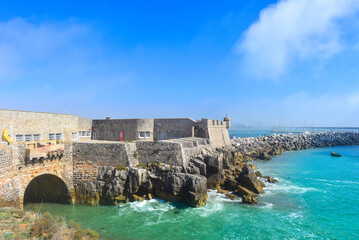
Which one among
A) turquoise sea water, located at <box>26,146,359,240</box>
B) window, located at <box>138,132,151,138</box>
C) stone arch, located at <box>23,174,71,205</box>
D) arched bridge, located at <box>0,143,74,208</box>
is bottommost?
turquoise sea water, located at <box>26,146,359,240</box>

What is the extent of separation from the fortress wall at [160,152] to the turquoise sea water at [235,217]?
4.27 m

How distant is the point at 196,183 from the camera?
20828mm

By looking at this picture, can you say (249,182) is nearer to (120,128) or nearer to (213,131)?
(213,131)

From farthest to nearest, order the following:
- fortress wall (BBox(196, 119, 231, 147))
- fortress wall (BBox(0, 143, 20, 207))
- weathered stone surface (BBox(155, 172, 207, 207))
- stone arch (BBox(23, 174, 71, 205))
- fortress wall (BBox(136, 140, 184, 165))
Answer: fortress wall (BBox(196, 119, 231, 147)) < fortress wall (BBox(136, 140, 184, 165)) < stone arch (BBox(23, 174, 71, 205)) < weathered stone surface (BBox(155, 172, 207, 207)) < fortress wall (BBox(0, 143, 20, 207))

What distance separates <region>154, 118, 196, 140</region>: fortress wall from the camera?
3568 centimetres

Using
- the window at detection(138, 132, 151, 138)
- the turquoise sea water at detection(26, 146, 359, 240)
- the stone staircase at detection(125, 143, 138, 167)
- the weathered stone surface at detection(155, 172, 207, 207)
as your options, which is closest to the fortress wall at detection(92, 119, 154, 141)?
the window at detection(138, 132, 151, 138)

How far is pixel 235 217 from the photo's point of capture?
1898 centimetres

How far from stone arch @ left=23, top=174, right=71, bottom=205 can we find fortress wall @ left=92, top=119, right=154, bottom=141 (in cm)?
1414

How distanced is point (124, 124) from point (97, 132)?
185 inches

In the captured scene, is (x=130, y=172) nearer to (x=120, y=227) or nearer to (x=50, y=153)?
(x=120, y=227)

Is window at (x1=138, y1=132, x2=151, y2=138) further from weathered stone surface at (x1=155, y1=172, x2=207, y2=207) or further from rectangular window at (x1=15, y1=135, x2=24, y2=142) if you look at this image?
rectangular window at (x1=15, y1=135, x2=24, y2=142)

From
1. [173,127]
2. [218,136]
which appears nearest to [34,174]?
[173,127]

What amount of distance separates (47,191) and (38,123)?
7.51 m

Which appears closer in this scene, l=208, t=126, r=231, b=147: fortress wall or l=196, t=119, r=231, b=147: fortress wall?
l=196, t=119, r=231, b=147: fortress wall
